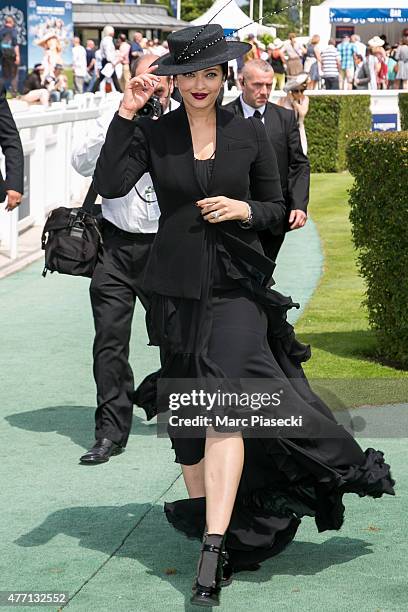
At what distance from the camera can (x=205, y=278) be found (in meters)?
4.53

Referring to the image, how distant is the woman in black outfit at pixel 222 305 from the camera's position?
176 inches

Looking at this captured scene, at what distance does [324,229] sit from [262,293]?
13.1m

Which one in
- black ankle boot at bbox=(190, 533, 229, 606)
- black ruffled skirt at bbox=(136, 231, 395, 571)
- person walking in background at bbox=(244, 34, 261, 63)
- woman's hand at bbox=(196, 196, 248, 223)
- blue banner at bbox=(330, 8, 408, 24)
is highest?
blue banner at bbox=(330, 8, 408, 24)

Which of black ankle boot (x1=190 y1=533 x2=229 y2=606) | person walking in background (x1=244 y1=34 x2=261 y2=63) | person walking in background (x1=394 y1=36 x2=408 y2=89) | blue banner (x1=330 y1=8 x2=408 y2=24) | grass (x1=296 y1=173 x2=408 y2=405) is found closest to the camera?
black ankle boot (x1=190 y1=533 x2=229 y2=606)

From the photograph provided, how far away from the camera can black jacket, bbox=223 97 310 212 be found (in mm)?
7098

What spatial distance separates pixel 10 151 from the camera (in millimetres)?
7805

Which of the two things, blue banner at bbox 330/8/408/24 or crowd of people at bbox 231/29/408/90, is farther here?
blue banner at bbox 330/8/408/24

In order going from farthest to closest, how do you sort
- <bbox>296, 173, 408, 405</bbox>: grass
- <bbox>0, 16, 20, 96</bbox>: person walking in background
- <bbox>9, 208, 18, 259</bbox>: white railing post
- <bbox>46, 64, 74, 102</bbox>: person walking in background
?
<bbox>0, 16, 20, 96</bbox>: person walking in background, <bbox>46, 64, 74, 102</bbox>: person walking in background, <bbox>9, 208, 18, 259</bbox>: white railing post, <bbox>296, 173, 408, 405</bbox>: grass

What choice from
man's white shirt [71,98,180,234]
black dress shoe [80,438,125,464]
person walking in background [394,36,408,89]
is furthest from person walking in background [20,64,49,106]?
black dress shoe [80,438,125,464]

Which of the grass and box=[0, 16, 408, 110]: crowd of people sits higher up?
box=[0, 16, 408, 110]: crowd of people

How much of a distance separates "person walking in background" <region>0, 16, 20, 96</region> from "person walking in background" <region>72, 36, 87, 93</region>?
5.95 feet

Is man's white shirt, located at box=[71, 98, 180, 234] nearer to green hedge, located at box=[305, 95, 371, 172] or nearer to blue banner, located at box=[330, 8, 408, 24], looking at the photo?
green hedge, located at box=[305, 95, 371, 172]

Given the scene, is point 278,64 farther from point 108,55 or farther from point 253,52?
point 253,52

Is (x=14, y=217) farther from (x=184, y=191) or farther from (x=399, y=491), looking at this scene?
(x=184, y=191)
